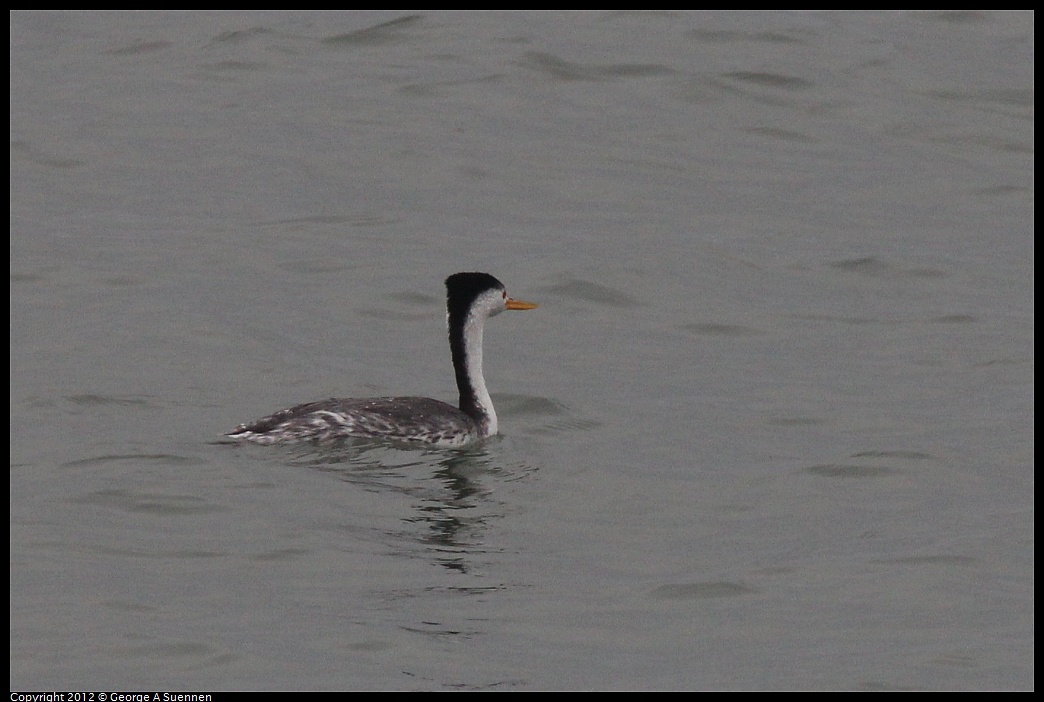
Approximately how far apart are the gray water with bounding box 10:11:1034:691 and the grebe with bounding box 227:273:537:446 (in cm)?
24

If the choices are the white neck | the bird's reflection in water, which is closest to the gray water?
the bird's reflection in water

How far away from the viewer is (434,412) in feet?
50.0

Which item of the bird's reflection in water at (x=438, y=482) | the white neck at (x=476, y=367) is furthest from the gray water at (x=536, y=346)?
the white neck at (x=476, y=367)

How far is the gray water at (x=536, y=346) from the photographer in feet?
35.7

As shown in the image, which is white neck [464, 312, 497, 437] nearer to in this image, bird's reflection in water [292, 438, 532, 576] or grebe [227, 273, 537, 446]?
grebe [227, 273, 537, 446]

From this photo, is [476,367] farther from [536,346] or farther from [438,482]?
[536,346]

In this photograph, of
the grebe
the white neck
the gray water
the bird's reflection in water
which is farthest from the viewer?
the white neck

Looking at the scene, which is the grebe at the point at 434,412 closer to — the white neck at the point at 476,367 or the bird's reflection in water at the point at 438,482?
the white neck at the point at 476,367

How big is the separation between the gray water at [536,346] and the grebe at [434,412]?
24 cm

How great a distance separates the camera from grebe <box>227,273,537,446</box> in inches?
570

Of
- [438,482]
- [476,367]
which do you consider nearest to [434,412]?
[476,367]

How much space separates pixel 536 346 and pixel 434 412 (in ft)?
12.5

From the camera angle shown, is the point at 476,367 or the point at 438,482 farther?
the point at 476,367

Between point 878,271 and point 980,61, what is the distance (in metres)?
9.33
